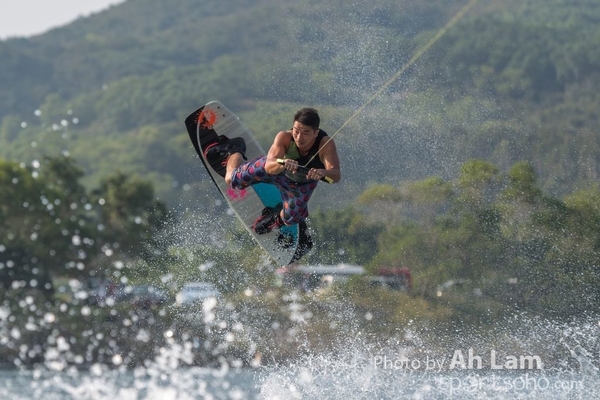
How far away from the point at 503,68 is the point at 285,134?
70.5 feet

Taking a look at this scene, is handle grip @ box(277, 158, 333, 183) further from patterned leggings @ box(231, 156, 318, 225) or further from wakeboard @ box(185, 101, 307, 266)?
wakeboard @ box(185, 101, 307, 266)

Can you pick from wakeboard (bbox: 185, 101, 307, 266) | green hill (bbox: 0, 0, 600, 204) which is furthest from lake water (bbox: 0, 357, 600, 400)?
green hill (bbox: 0, 0, 600, 204)

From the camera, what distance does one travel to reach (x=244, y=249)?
15.2m

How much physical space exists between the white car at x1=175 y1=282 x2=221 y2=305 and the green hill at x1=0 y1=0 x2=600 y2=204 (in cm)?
173

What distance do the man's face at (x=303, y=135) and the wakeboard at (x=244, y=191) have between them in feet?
6.45

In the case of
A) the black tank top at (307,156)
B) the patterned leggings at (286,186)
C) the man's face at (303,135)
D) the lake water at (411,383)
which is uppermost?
the man's face at (303,135)

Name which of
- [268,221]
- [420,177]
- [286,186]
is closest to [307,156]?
[286,186]

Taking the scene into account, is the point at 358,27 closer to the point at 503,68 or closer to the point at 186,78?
the point at 503,68

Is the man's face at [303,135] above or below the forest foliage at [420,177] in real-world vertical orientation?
above

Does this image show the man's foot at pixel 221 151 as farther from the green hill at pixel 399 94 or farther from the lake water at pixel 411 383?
the green hill at pixel 399 94

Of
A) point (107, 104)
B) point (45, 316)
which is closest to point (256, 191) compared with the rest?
point (45, 316)

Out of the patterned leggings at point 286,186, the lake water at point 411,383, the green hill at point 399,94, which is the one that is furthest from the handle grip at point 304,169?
the green hill at point 399,94

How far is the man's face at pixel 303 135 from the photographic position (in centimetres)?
984

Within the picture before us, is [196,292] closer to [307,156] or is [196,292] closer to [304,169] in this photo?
[307,156]
